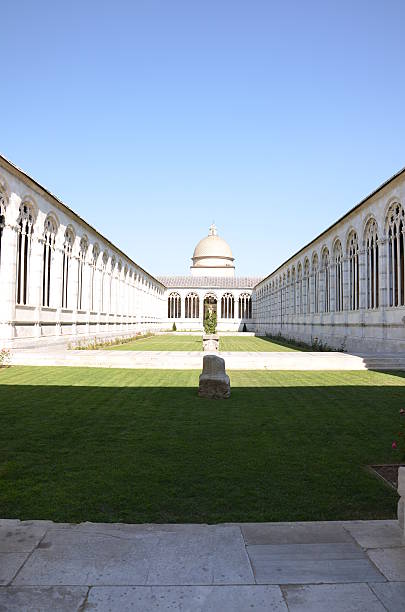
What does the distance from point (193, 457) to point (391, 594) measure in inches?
131

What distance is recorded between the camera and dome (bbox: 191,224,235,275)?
258ft

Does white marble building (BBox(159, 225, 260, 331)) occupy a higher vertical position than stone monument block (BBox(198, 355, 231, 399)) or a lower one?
higher

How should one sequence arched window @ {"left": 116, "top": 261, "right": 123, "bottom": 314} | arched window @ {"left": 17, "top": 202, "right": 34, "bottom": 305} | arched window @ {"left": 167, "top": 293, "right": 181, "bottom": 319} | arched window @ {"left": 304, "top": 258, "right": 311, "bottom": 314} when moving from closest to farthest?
arched window @ {"left": 17, "top": 202, "right": 34, "bottom": 305} < arched window @ {"left": 304, "top": 258, "right": 311, "bottom": 314} < arched window @ {"left": 116, "top": 261, "right": 123, "bottom": 314} < arched window @ {"left": 167, "top": 293, "right": 181, "bottom": 319}

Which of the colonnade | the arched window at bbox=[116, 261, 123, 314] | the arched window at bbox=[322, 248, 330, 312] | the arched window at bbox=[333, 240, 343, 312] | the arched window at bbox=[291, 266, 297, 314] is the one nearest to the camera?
the colonnade

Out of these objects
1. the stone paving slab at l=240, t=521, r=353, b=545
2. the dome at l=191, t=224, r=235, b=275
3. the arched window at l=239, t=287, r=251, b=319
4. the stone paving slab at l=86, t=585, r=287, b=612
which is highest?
the dome at l=191, t=224, r=235, b=275

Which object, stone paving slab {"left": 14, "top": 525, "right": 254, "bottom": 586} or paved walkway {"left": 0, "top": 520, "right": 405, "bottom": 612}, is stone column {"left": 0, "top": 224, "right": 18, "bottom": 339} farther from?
stone paving slab {"left": 14, "top": 525, "right": 254, "bottom": 586}

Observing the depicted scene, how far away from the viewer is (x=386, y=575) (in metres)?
2.95

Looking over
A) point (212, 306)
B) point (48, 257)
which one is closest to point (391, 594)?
point (48, 257)

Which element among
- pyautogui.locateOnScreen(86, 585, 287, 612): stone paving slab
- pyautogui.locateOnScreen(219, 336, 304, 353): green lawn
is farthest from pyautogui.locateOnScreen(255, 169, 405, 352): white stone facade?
pyautogui.locateOnScreen(86, 585, 287, 612): stone paving slab

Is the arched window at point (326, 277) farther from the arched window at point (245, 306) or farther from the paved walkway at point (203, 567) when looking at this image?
the arched window at point (245, 306)

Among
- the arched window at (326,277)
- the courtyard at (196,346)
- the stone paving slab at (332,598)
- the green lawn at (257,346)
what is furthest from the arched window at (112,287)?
the stone paving slab at (332,598)

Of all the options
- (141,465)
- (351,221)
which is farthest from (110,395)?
(351,221)

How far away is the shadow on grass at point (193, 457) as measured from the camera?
423cm

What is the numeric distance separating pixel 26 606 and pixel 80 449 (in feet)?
11.9
